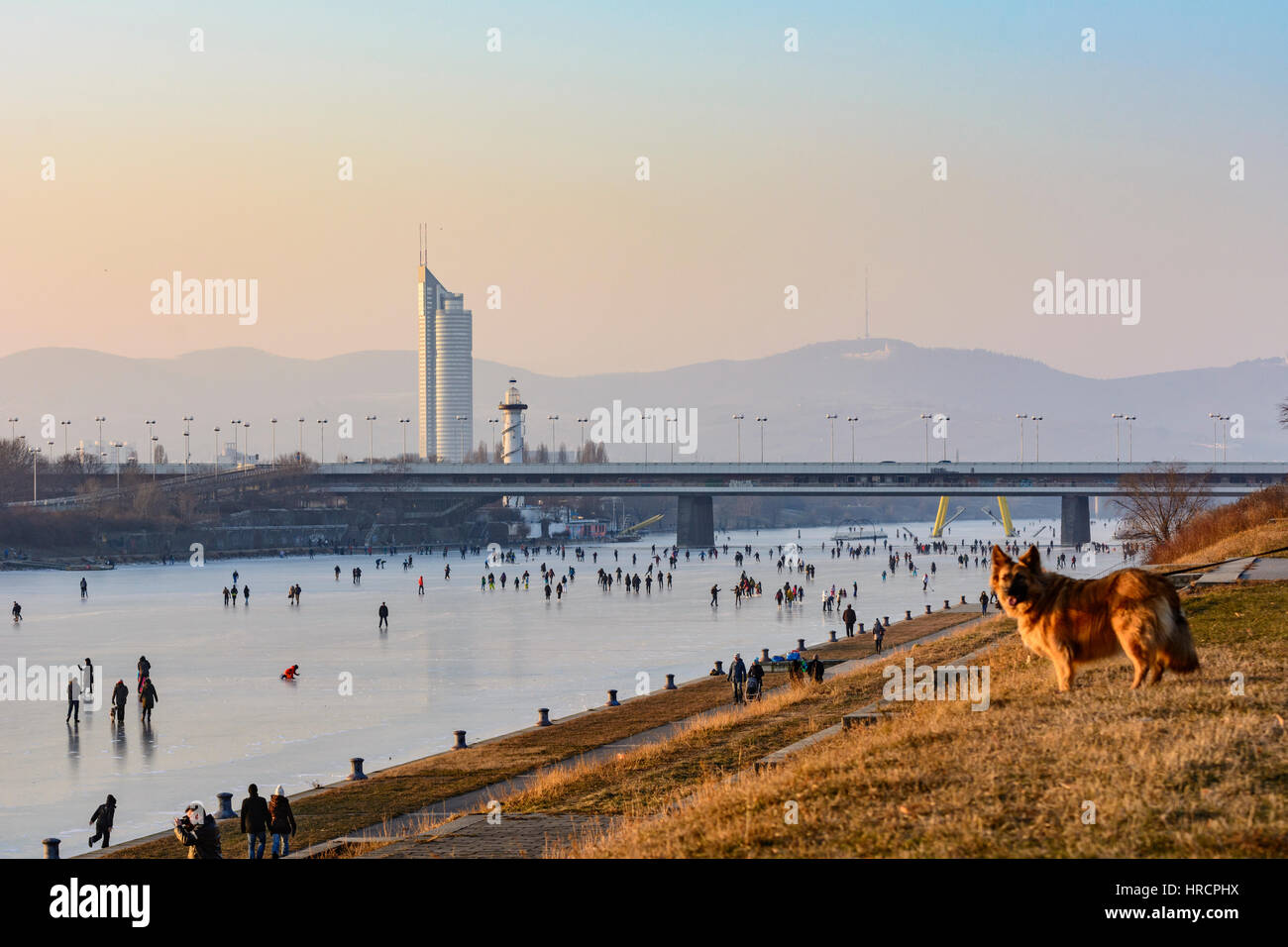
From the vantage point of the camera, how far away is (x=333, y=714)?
31484mm

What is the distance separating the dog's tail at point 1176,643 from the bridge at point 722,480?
5515 inches

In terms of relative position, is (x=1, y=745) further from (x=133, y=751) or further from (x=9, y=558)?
(x=9, y=558)

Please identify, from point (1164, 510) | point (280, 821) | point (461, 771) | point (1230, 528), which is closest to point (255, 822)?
point (280, 821)

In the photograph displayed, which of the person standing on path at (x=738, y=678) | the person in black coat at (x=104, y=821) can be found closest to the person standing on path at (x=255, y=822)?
the person in black coat at (x=104, y=821)

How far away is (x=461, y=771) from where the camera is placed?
23172mm

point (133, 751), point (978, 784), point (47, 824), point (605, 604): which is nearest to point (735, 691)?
point (133, 751)

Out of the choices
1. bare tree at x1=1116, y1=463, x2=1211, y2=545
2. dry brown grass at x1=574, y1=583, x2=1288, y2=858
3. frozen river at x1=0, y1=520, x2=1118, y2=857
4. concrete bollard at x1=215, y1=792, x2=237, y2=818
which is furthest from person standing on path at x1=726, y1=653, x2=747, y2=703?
bare tree at x1=1116, y1=463, x2=1211, y2=545

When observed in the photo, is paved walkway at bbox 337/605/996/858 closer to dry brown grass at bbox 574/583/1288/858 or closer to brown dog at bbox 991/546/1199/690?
dry brown grass at bbox 574/583/1288/858

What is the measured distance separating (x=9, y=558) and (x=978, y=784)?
347 feet

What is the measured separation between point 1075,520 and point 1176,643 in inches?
5798

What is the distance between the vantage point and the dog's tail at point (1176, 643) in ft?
39.9

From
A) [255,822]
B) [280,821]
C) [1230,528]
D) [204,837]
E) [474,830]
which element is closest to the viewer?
[474,830]

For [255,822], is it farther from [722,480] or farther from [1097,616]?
[722,480]

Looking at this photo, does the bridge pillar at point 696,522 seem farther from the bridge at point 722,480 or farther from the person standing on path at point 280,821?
the person standing on path at point 280,821
